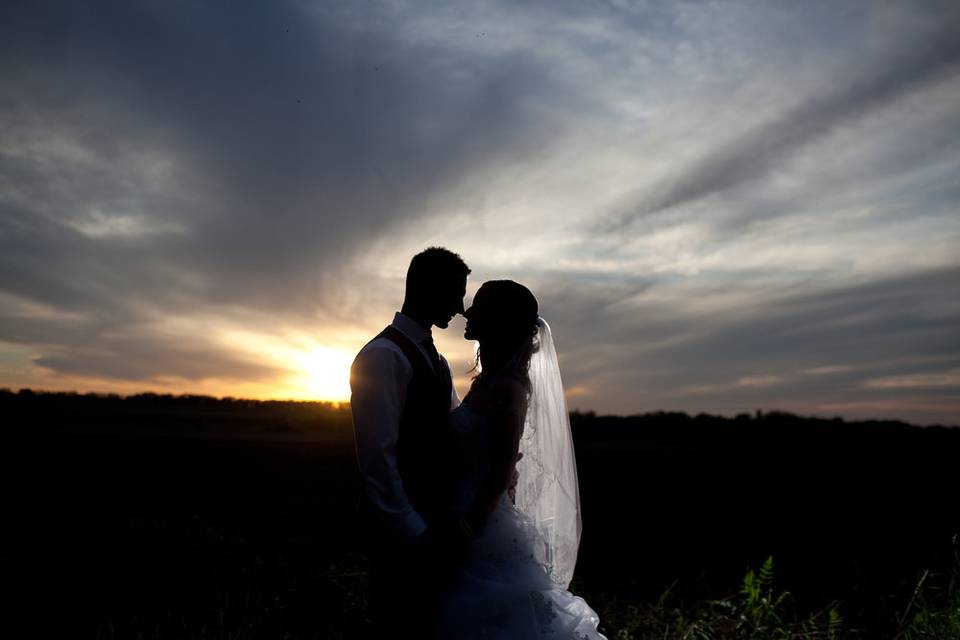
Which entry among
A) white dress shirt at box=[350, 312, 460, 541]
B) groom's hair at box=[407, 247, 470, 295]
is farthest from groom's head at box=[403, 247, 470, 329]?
white dress shirt at box=[350, 312, 460, 541]

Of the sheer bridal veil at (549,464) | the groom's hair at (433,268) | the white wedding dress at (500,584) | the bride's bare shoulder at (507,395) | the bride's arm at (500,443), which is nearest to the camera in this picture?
the white wedding dress at (500,584)

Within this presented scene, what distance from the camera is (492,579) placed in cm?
338

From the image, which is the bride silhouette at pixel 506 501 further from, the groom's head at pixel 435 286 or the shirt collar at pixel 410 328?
the shirt collar at pixel 410 328

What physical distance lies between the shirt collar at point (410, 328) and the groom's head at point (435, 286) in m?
0.03

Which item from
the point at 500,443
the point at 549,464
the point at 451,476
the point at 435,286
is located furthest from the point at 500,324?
the point at 549,464

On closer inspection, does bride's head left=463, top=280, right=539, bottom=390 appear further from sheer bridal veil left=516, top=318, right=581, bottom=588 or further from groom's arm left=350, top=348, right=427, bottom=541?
groom's arm left=350, top=348, right=427, bottom=541

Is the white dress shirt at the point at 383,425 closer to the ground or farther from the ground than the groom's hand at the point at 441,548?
farther from the ground

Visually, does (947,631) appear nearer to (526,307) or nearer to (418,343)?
(526,307)

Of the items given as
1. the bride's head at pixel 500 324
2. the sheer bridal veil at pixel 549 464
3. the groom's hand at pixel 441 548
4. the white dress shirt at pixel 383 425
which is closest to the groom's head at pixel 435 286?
the bride's head at pixel 500 324

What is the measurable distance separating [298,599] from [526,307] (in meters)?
5.63

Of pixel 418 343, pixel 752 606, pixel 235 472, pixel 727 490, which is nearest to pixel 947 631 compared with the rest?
pixel 752 606

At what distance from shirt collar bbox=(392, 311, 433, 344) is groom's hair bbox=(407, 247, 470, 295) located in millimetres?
146

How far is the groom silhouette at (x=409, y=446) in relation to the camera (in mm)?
3355

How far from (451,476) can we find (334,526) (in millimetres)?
12526
